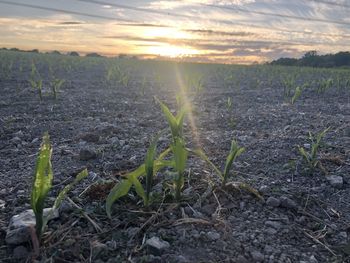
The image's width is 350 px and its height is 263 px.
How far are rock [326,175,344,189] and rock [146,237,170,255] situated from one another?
1329 mm

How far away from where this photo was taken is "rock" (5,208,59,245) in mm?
1748

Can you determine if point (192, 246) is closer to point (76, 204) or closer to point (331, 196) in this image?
point (76, 204)

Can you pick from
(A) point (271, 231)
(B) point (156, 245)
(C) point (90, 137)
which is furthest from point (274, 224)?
(C) point (90, 137)

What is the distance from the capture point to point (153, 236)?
1856mm

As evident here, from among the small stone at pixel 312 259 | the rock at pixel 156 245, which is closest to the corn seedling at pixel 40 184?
the rock at pixel 156 245

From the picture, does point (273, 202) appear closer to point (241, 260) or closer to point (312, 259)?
point (312, 259)

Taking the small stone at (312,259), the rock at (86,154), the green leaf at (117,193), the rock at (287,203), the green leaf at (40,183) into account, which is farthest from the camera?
the rock at (86,154)

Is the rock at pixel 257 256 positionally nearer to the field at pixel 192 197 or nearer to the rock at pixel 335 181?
the field at pixel 192 197

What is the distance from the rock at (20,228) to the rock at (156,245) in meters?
0.49

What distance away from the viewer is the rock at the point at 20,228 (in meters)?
1.75

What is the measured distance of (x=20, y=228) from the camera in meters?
1.77

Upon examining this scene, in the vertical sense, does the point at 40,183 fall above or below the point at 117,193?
above

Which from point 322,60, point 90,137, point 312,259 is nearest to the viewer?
point 312,259

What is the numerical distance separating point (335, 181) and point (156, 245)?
1.41 meters
